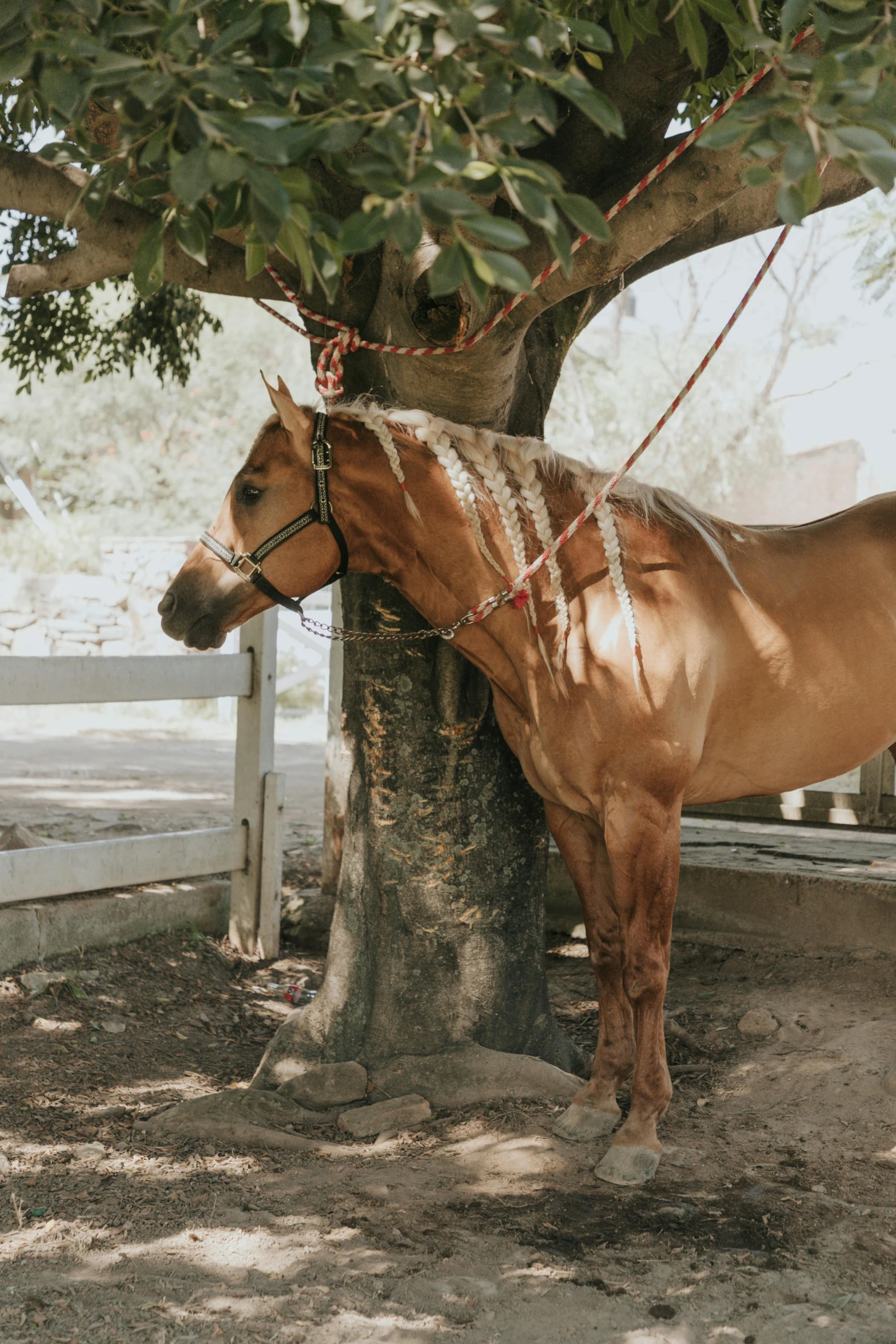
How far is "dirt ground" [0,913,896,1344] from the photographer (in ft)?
8.13

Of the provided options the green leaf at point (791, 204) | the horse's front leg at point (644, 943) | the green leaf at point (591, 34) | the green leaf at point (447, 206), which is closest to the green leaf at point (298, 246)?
the green leaf at point (447, 206)

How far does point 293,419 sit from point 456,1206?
209 cm

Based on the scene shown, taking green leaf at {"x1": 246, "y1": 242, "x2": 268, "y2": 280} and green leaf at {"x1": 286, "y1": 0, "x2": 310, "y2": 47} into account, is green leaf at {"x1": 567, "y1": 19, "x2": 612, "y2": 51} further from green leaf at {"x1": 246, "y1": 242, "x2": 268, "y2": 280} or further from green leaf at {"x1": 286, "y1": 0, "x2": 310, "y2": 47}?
green leaf at {"x1": 246, "y1": 242, "x2": 268, "y2": 280}

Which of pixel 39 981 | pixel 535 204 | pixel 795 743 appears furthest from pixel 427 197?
pixel 39 981

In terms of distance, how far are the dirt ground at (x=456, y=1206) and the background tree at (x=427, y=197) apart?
526 mm

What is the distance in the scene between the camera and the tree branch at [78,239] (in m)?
3.48

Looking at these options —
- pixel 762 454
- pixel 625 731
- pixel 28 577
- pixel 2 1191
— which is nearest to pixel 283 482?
pixel 625 731

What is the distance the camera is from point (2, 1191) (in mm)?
2992

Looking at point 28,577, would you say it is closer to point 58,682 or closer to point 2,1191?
point 58,682

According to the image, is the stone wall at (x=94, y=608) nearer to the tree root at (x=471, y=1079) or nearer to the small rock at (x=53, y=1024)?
the small rock at (x=53, y=1024)

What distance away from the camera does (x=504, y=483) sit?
10.8 feet

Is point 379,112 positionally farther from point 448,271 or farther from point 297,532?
point 297,532

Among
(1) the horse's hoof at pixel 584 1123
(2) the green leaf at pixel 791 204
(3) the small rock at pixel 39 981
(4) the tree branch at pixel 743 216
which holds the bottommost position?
(1) the horse's hoof at pixel 584 1123

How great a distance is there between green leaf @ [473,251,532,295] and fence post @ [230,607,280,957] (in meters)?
3.67
